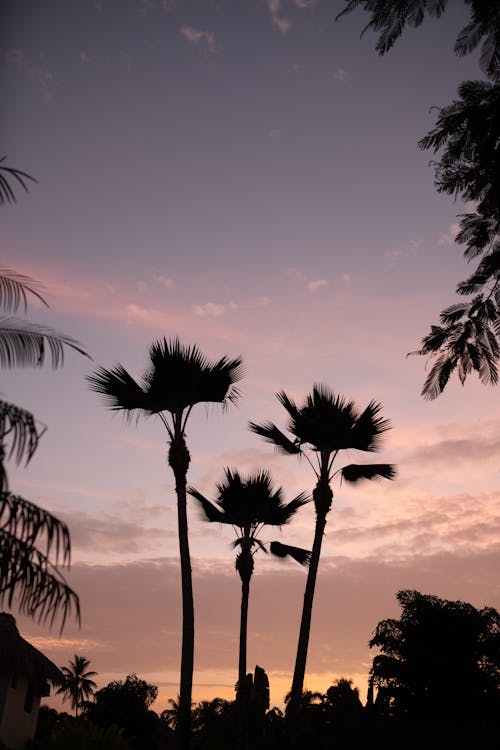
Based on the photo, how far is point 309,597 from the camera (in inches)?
759

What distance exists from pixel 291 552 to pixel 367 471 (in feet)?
16.4

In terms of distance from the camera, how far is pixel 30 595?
7.39 meters

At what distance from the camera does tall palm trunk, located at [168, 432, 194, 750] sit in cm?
1510

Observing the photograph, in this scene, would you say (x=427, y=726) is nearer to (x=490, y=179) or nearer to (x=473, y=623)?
(x=490, y=179)

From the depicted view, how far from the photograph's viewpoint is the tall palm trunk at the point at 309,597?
18.0 metres

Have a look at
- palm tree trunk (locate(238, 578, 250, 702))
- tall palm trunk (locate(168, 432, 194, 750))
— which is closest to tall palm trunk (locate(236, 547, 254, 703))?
palm tree trunk (locate(238, 578, 250, 702))

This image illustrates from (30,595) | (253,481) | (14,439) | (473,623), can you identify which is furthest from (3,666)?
(473,623)

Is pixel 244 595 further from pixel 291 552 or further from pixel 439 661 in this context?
pixel 439 661

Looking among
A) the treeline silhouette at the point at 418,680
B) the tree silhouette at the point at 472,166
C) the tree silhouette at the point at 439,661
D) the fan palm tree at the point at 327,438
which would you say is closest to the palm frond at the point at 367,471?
the fan palm tree at the point at 327,438

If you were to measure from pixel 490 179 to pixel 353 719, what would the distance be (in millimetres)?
17629

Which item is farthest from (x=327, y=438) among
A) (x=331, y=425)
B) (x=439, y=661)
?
(x=439, y=661)

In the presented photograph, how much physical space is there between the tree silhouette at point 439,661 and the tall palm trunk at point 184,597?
91.8ft

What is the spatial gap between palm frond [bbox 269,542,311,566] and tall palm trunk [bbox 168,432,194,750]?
6941 millimetres

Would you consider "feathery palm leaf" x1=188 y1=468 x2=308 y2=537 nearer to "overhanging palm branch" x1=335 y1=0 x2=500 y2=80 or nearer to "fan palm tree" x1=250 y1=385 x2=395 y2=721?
"fan palm tree" x1=250 y1=385 x2=395 y2=721
